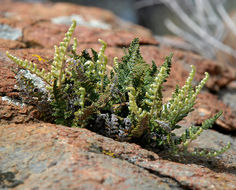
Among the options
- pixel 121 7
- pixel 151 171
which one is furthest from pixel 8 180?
pixel 121 7

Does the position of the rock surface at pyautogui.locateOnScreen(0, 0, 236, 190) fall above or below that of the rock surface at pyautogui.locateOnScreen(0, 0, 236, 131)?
below

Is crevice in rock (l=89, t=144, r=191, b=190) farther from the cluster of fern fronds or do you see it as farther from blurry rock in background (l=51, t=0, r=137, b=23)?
blurry rock in background (l=51, t=0, r=137, b=23)

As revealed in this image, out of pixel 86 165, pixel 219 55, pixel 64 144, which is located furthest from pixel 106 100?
pixel 219 55

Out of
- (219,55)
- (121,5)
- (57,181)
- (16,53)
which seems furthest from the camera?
(121,5)

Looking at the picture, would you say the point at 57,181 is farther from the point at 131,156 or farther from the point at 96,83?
the point at 96,83

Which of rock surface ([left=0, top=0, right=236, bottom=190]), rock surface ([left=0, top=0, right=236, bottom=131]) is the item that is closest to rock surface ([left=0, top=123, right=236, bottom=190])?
rock surface ([left=0, top=0, right=236, bottom=190])

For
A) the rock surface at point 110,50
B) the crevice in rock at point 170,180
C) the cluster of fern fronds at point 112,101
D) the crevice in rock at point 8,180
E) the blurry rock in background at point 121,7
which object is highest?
the blurry rock in background at point 121,7

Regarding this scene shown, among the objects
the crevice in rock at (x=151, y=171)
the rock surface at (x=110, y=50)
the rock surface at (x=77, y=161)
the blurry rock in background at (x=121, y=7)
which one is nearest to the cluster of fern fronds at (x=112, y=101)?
the rock surface at (x=77, y=161)

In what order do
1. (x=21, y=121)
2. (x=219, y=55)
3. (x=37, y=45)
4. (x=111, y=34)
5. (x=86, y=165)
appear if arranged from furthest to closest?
1. (x=219, y=55)
2. (x=111, y=34)
3. (x=37, y=45)
4. (x=21, y=121)
5. (x=86, y=165)

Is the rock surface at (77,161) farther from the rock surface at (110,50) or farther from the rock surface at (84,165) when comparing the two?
the rock surface at (110,50)
